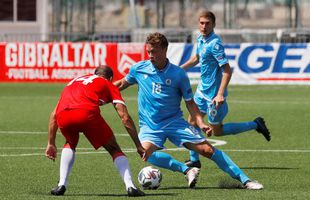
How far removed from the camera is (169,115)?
12.6 meters

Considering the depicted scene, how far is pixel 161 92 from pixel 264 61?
2283cm

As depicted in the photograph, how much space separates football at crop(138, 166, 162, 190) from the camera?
12.5 m

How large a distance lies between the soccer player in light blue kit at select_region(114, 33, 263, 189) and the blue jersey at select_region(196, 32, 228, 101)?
2.31 metres

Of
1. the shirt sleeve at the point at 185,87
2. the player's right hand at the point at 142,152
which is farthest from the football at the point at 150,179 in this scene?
the shirt sleeve at the point at 185,87

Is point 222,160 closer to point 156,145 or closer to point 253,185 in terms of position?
point 253,185

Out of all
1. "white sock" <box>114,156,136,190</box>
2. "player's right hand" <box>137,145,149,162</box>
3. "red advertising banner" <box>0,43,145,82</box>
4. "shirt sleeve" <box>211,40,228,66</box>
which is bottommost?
"red advertising banner" <box>0,43,145,82</box>

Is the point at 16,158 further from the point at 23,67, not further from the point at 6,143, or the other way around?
the point at 23,67

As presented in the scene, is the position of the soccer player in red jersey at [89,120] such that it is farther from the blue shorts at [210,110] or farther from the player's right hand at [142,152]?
the blue shorts at [210,110]

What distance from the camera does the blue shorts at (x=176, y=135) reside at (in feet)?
41.2

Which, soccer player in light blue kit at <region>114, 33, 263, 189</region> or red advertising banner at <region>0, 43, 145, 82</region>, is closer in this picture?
soccer player in light blue kit at <region>114, 33, 263, 189</region>

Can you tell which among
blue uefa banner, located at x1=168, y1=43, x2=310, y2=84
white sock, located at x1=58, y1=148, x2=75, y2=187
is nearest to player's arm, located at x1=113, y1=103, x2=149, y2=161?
white sock, located at x1=58, y1=148, x2=75, y2=187

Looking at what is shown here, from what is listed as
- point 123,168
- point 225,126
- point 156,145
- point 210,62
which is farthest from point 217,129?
point 123,168

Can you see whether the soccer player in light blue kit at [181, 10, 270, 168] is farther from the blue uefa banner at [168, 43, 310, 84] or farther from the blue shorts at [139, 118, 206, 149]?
the blue uefa banner at [168, 43, 310, 84]

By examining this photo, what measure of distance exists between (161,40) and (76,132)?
1377mm
